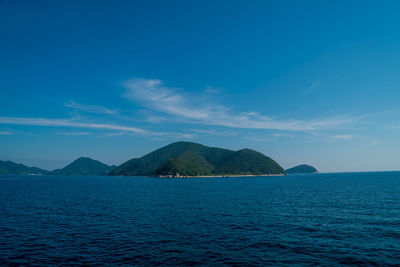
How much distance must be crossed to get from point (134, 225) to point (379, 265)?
43797 millimetres

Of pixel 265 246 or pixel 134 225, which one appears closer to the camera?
pixel 265 246

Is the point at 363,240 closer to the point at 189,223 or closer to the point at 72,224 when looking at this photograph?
the point at 189,223

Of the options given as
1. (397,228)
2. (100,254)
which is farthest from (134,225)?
(397,228)

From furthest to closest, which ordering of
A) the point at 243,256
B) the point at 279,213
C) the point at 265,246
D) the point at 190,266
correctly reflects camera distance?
the point at 279,213, the point at 265,246, the point at 243,256, the point at 190,266

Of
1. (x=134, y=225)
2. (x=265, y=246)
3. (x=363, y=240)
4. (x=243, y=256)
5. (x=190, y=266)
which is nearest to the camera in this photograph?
(x=190, y=266)

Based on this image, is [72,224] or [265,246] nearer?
[265,246]

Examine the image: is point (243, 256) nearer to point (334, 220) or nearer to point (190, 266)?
point (190, 266)

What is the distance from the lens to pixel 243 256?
31.8m

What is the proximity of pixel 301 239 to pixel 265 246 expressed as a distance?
314 inches

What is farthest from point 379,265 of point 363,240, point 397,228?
point 397,228

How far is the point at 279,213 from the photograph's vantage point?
2432 inches

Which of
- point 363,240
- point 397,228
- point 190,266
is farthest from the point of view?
point 397,228

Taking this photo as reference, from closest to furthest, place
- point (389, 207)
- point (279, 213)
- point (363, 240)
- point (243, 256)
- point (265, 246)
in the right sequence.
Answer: point (243, 256) → point (265, 246) → point (363, 240) → point (279, 213) → point (389, 207)

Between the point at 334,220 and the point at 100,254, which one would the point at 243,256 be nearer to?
the point at 100,254
